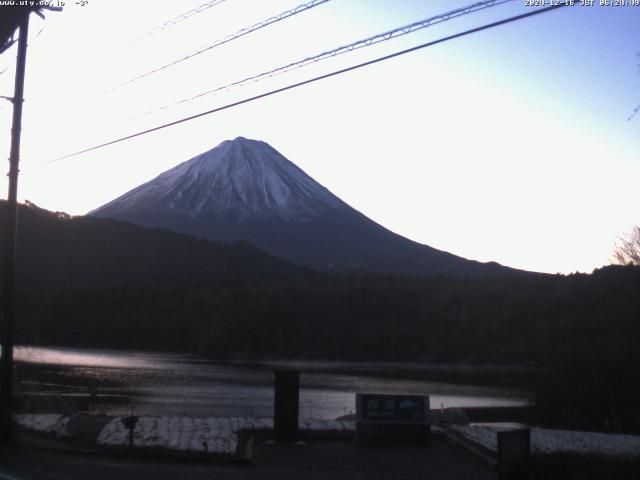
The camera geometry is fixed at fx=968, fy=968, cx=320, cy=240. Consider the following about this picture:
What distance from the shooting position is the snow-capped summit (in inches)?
5492

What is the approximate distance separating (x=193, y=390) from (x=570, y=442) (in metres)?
20.8

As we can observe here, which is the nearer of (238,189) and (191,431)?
(191,431)

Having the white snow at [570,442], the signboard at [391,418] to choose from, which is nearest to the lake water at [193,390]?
the signboard at [391,418]

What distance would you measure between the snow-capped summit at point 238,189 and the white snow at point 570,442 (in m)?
119

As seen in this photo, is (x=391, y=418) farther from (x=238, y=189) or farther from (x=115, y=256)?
(x=238, y=189)

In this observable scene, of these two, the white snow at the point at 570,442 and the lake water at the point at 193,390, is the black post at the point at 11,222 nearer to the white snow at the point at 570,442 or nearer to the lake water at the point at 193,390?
the lake water at the point at 193,390

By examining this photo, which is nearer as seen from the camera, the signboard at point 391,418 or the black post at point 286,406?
the black post at point 286,406

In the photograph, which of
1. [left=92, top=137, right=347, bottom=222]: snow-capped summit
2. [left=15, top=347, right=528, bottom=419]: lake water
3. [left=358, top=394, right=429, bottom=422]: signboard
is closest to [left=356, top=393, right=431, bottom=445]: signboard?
[left=358, top=394, right=429, bottom=422]: signboard

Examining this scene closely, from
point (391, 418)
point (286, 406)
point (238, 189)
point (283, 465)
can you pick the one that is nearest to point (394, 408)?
point (391, 418)

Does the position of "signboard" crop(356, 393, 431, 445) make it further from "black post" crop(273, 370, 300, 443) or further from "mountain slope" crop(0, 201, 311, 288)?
"mountain slope" crop(0, 201, 311, 288)

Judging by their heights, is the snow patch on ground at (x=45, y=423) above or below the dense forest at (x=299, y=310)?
below

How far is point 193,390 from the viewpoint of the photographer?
35.5 metres

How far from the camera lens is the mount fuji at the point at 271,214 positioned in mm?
128500

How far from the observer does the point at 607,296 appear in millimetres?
55500
